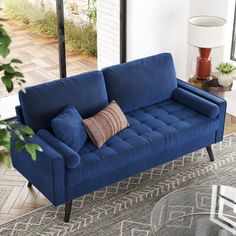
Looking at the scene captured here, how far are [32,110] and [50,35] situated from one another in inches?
60.0

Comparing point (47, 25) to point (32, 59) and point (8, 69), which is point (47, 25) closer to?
point (32, 59)

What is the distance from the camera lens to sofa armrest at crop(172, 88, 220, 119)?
439cm

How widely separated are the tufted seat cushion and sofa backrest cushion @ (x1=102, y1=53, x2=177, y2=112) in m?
0.10

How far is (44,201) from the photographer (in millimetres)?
4078

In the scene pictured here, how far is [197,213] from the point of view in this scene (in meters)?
3.44

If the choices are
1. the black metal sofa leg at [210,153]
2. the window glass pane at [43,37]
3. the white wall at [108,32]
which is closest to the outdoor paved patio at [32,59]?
the window glass pane at [43,37]

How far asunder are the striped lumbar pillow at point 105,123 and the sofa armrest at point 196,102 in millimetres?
695

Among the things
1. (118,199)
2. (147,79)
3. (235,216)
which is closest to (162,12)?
(147,79)

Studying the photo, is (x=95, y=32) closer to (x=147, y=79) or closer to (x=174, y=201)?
(x=147, y=79)

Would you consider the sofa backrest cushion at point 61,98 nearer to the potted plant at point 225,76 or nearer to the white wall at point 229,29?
the potted plant at point 225,76

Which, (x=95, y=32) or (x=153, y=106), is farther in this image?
(x=95, y=32)

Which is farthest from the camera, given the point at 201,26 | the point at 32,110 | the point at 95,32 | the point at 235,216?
the point at 95,32

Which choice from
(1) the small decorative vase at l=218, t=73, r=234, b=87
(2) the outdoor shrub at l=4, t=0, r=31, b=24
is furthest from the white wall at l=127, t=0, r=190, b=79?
(2) the outdoor shrub at l=4, t=0, r=31, b=24

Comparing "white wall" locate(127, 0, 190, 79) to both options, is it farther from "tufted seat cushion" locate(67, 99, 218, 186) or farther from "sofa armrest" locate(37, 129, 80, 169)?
"sofa armrest" locate(37, 129, 80, 169)
